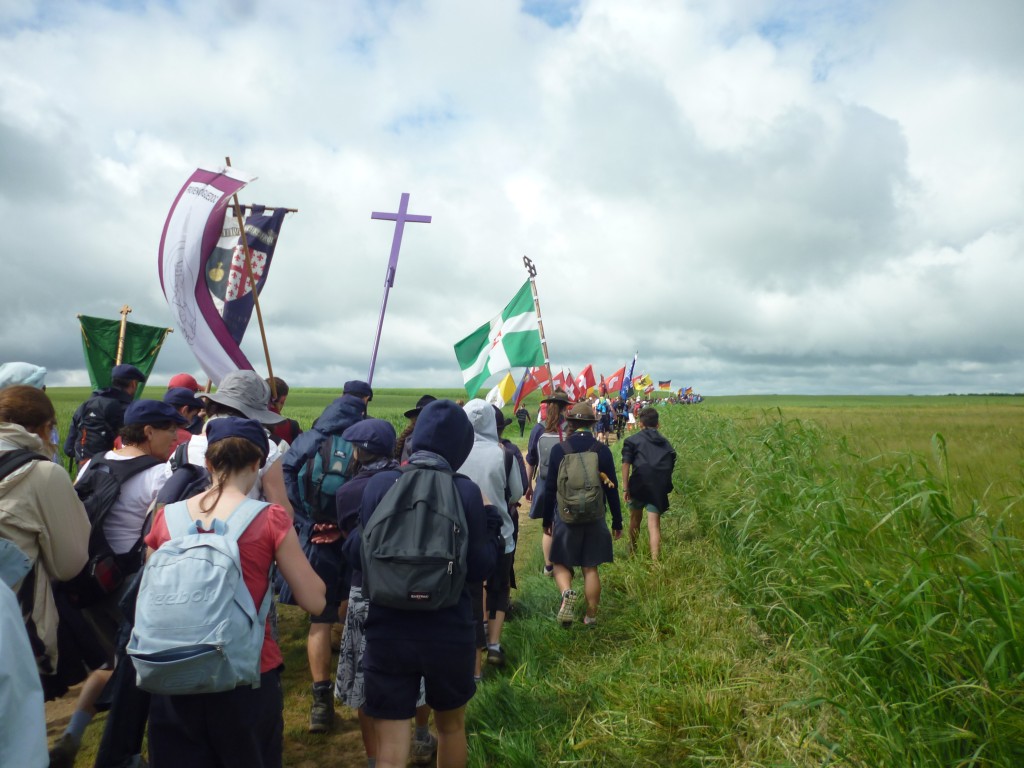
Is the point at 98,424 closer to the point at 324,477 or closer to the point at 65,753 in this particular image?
the point at 324,477

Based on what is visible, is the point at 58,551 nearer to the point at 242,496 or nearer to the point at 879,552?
the point at 242,496

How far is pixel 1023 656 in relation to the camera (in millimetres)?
2582

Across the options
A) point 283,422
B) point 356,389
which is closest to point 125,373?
point 283,422

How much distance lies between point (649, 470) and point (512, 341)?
13.5ft

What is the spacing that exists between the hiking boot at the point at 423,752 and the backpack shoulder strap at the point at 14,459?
2.44 m

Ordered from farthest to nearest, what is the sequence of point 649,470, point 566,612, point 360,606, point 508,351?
point 508,351 → point 649,470 → point 566,612 → point 360,606

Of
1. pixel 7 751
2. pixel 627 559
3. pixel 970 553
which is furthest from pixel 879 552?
pixel 7 751

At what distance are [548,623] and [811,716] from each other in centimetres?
241

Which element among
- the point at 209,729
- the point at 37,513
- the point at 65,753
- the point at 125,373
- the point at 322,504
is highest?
the point at 125,373

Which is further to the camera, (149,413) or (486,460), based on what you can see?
(486,460)

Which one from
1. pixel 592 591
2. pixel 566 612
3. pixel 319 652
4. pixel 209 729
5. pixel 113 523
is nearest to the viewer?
pixel 209 729

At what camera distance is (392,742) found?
274 cm

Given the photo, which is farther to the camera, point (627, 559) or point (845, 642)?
point (627, 559)

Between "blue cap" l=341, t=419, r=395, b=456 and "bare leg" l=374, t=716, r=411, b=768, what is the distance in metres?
1.34
